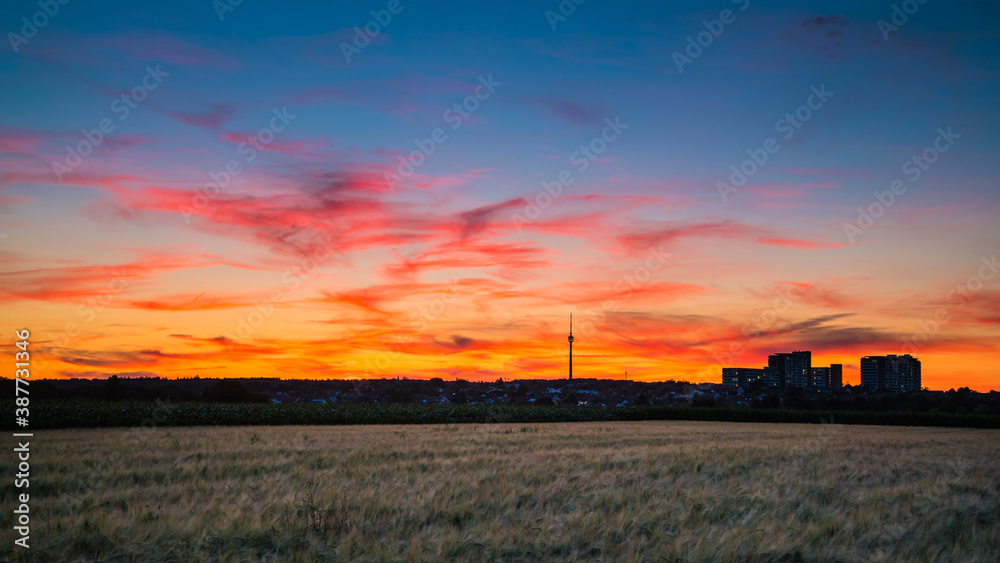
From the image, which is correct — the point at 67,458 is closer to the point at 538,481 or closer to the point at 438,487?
the point at 438,487

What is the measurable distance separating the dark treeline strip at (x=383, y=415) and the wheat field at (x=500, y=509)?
1117 inches

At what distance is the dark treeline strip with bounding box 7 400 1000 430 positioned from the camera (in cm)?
4134

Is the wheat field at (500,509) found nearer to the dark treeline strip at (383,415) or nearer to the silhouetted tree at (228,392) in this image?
the dark treeline strip at (383,415)

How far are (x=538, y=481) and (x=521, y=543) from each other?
5.36 meters

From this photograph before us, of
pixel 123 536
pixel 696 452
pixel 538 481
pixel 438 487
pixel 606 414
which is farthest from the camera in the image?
pixel 606 414

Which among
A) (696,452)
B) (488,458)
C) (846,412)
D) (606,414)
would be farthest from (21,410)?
(846,412)

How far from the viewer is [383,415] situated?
2153 inches

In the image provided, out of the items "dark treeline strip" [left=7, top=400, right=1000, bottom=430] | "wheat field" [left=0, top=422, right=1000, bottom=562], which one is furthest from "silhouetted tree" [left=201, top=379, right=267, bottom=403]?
"wheat field" [left=0, top=422, right=1000, bottom=562]

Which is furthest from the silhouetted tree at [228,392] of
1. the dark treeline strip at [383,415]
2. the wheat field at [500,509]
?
the wheat field at [500,509]

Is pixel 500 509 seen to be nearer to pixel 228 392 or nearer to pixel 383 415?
pixel 383 415

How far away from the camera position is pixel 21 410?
→ 3444 cm

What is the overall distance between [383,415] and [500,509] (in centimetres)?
4625

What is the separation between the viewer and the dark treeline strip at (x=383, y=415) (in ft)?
136

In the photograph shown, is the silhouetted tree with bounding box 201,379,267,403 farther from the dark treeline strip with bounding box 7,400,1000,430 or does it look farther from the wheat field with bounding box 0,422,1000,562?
the wheat field with bounding box 0,422,1000,562
